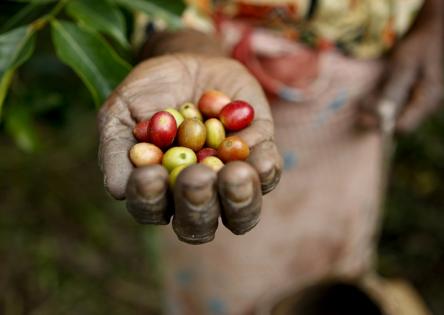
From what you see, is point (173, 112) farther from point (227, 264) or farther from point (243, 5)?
point (227, 264)

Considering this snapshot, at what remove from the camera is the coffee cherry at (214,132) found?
41.9 inches

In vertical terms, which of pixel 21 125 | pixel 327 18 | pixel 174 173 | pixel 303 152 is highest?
pixel 174 173

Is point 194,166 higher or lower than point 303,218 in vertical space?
higher

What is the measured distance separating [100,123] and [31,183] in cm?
223

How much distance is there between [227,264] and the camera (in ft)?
5.92

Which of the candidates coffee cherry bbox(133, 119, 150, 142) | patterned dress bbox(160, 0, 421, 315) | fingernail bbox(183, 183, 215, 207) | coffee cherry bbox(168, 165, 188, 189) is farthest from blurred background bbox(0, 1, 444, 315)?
fingernail bbox(183, 183, 215, 207)

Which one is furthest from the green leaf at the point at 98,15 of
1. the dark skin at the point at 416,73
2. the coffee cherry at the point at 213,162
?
the dark skin at the point at 416,73

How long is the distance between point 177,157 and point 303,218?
3.06ft

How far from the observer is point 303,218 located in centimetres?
182

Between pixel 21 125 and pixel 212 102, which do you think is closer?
pixel 212 102

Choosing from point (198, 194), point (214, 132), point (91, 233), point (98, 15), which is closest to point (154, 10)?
point (98, 15)

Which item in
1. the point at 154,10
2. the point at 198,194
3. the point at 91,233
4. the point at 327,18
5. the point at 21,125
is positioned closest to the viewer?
the point at 198,194

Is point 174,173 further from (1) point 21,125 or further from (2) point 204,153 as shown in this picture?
(1) point 21,125

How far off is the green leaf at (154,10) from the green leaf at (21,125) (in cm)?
33
